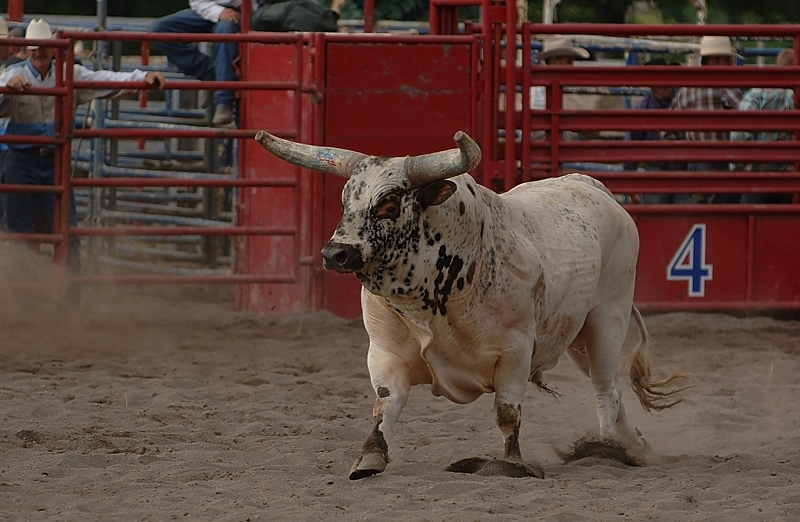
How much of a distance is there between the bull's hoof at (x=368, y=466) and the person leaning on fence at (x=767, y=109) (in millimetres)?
5398

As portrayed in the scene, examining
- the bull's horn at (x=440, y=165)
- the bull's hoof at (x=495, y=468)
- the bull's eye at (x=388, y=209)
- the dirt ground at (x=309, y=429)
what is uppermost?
the bull's horn at (x=440, y=165)

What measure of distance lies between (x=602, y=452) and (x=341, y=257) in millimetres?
1605

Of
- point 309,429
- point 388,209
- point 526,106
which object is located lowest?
point 309,429

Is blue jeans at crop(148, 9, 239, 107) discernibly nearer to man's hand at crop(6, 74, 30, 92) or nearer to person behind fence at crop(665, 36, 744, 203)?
man's hand at crop(6, 74, 30, 92)

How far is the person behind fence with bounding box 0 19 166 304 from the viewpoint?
8.38m

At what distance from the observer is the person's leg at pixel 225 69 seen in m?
9.01

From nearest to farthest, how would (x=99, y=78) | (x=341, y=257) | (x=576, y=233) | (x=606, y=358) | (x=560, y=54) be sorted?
(x=341, y=257), (x=576, y=233), (x=606, y=358), (x=99, y=78), (x=560, y=54)

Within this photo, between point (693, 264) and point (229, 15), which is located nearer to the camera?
point (693, 264)

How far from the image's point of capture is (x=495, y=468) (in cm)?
451

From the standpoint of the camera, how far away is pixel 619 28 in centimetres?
821

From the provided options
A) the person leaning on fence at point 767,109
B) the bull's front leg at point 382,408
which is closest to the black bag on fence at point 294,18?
the person leaning on fence at point 767,109

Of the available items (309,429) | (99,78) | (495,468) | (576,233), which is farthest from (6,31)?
(495,468)

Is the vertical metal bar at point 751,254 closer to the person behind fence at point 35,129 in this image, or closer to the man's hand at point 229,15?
the man's hand at point 229,15

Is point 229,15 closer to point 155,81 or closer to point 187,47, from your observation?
point 187,47
